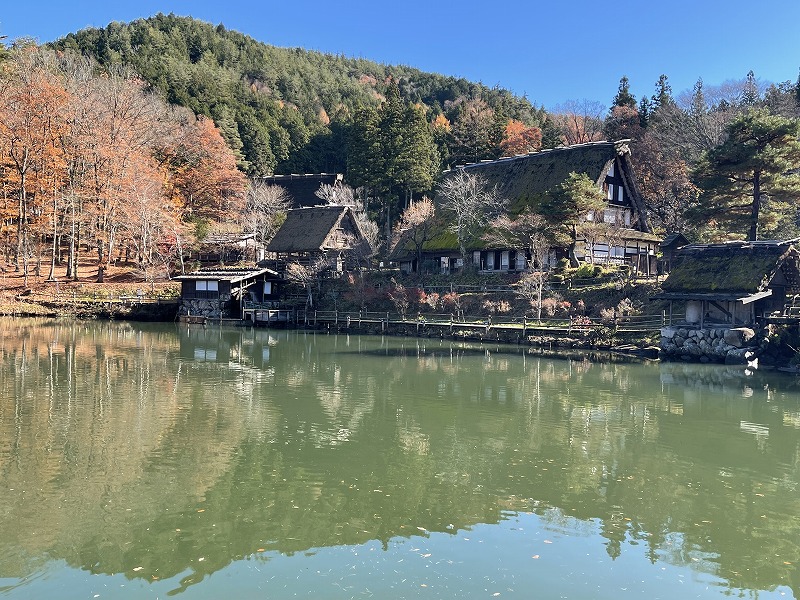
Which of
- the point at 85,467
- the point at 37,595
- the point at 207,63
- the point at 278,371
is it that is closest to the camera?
the point at 37,595

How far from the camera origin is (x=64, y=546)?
8.07 m

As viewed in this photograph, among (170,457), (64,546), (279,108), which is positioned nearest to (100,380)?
(170,457)

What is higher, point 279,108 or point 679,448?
point 279,108

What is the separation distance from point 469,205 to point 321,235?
39.1ft

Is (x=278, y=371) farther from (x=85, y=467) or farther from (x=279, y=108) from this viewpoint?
(x=279, y=108)

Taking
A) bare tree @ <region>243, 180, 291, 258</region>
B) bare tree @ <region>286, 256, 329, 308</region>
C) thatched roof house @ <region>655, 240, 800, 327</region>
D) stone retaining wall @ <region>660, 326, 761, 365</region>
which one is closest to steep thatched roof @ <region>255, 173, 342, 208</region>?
bare tree @ <region>243, 180, 291, 258</region>

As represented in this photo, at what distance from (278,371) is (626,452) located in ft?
43.3

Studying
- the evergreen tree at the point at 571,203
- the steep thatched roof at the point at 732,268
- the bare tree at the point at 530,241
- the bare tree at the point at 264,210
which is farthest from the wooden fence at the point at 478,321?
the bare tree at the point at 264,210

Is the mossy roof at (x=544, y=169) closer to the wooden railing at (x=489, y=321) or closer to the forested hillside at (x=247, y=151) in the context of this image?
the forested hillside at (x=247, y=151)

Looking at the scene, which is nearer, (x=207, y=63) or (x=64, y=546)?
(x=64, y=546)

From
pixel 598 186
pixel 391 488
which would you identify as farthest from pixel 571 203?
pixel 391 488

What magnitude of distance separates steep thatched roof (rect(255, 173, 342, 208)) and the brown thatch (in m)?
21.1

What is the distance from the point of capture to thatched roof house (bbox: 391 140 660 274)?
38.4 m

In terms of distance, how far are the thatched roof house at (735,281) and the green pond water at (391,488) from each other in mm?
5994
